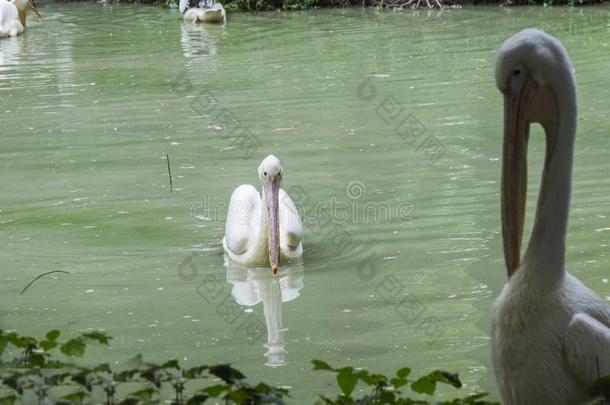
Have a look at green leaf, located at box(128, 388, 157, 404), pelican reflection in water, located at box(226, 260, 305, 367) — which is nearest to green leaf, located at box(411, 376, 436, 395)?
green leaf, located at box(128, 388, 157, 404)

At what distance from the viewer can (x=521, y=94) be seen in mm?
3000

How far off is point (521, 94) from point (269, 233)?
11.3 feet

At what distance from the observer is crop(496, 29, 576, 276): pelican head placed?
296 cm

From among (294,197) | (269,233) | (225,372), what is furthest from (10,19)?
(225,372)

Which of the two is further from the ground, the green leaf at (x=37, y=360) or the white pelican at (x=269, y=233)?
the green leaf at (x=37, y=360)

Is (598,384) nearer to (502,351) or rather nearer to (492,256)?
(502,351)

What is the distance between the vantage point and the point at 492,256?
620 cm

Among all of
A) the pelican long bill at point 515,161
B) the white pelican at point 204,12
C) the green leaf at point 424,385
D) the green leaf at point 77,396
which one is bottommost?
the white pelican at point 204,12

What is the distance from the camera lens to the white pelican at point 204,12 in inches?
758

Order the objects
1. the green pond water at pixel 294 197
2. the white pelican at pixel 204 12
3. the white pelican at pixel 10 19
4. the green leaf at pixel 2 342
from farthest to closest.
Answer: the white pelican at pixel 204 12 → the white pelican at pixel 10 19 → the green pond water at pixel 294 197 → the green leaf at pixel 2 342

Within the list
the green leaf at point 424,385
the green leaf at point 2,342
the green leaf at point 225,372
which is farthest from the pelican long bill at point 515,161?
the green leaf at point 2,342

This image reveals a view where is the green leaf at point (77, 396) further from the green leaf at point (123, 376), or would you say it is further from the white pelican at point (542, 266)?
the white pelican at point (542, 266)

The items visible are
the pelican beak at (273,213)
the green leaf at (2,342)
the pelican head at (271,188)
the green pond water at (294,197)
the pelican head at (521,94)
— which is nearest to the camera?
the green leaf at (2,342)

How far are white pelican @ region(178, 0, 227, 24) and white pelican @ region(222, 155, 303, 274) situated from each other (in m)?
12.9
